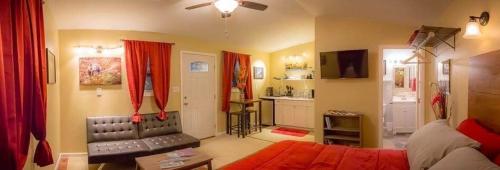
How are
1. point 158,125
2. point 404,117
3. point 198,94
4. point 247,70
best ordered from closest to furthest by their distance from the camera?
point 158,125 → point 198,94 → point 404,117 → point 247,70

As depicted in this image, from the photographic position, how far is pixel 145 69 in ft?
15.4

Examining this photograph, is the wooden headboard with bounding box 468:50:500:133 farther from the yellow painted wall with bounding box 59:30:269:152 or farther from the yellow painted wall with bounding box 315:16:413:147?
the yellow painted wall with bounding box 59:30:269:152

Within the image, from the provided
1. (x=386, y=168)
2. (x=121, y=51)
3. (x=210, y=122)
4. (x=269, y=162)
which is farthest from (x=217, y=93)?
(x=386, y=168)

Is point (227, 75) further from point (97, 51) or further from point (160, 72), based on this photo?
point (97, 51)

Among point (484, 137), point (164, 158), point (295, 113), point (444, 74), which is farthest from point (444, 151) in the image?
point (295, 113)

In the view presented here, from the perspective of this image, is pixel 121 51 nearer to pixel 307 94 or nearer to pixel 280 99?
pixel 280 99

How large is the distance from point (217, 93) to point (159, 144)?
7.35 ft

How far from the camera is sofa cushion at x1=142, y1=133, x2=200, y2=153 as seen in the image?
383cm

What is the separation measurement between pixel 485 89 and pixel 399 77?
15.4 ft

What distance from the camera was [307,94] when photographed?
22.8 ft

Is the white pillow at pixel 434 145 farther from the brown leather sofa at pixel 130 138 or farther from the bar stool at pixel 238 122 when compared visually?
the bar stool at pixel 238 122

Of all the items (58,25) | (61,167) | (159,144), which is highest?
(58,25)

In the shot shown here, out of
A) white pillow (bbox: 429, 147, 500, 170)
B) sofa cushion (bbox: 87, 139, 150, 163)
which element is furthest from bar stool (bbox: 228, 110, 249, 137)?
white pillow (bbox: 429, 147, 500, 170)

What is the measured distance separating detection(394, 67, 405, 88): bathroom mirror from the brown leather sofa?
4.77 meters
